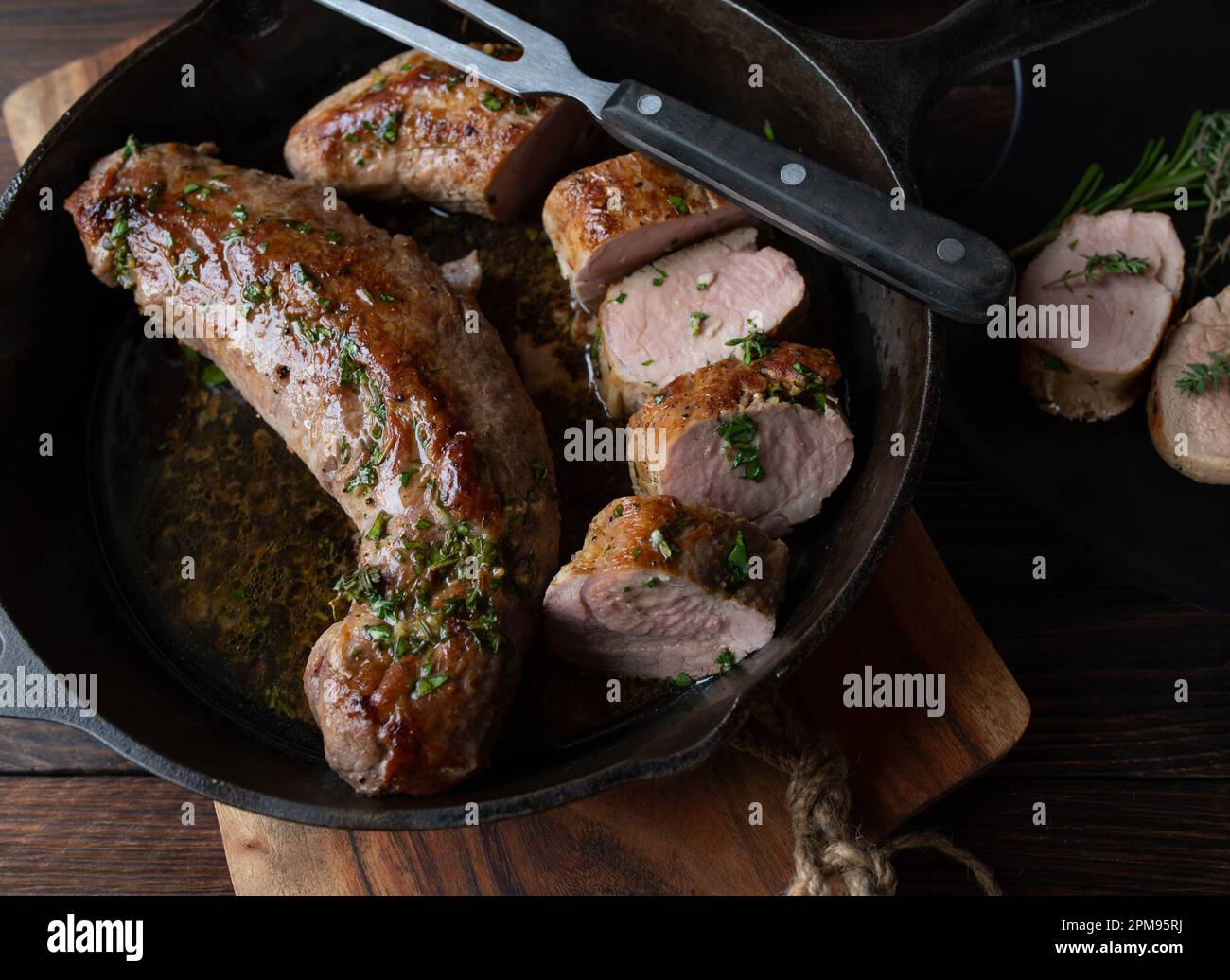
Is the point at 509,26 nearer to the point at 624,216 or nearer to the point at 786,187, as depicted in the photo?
the point at 624,216

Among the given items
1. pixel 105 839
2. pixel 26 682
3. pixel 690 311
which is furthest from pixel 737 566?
pixel 105 839

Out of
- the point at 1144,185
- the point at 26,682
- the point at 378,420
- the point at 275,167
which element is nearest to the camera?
the point at 26,682

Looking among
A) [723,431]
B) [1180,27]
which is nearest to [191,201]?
[723,431]

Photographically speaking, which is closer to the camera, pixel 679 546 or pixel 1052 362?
pixel 679 546

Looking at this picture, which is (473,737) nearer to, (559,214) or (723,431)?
(723,431)

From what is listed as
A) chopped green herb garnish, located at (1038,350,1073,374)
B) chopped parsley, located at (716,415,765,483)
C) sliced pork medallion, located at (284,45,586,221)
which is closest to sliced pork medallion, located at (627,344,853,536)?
chopped parsley, located at (716,415,765,483)

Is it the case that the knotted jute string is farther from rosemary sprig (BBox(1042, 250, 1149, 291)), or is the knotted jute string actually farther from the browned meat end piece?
rosemary sprig (BBox(1042, 250, 1149, 291))
